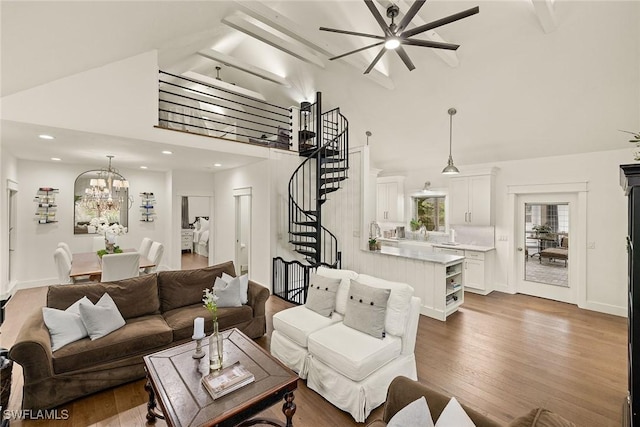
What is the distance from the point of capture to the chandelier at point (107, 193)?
210 inches

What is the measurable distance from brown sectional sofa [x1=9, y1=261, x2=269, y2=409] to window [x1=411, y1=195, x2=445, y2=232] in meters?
5.04

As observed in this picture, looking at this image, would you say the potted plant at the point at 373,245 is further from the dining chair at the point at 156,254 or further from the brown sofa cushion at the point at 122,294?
the dining chair at the point at 156,254

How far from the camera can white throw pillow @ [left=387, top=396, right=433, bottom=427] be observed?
1.19 metres

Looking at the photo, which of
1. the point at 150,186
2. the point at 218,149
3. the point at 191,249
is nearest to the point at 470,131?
the point at 218,149

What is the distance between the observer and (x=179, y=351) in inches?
88.6

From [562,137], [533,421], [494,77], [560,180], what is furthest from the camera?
[560,180]

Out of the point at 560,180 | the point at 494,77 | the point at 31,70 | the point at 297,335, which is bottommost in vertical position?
the point at 297,335

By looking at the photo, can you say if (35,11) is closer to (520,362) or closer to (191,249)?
(520,362)

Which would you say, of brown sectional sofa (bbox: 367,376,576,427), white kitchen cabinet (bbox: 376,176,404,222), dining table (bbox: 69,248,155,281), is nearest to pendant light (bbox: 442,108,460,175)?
white kitchen cabinet (bbox: 376,176,404,222)

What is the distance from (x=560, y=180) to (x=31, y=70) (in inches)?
303

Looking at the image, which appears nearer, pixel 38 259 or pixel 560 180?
pixel 560 180

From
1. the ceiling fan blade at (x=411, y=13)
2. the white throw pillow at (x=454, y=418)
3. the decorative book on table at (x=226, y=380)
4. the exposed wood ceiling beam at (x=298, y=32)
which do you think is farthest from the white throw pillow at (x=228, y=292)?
the exposed wood ceiling beam at (x=298, y=32)

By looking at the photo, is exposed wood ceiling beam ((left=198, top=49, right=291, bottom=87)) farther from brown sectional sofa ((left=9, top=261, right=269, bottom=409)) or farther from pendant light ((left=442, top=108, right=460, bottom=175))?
brown sectional sofa ((left=9, top=261, right=269, bottom=409))

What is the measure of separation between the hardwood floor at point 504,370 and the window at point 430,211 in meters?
2.67
